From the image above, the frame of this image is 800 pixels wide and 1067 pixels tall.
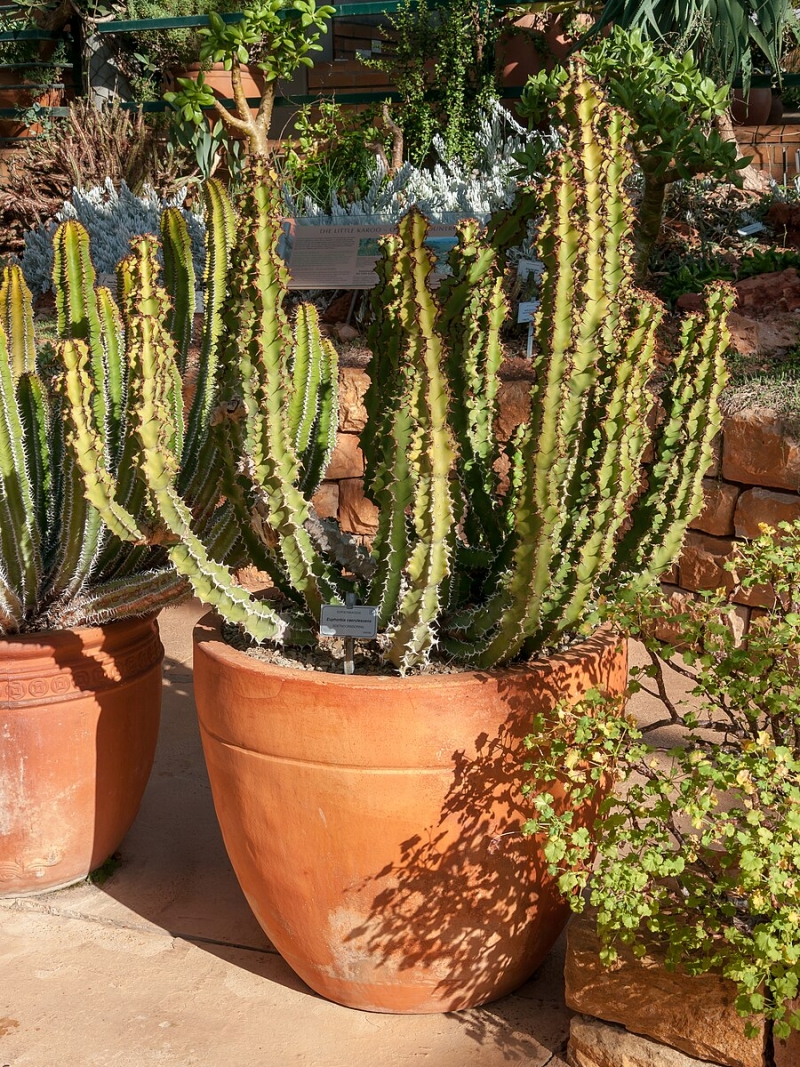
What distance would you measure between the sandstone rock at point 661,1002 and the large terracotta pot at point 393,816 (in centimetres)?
16

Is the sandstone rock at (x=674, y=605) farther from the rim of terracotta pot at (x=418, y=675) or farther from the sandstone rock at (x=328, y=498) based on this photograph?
the rim of terracotta pot at (x=418, y=675)

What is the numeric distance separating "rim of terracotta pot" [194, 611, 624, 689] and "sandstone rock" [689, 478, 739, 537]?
204 centimetres

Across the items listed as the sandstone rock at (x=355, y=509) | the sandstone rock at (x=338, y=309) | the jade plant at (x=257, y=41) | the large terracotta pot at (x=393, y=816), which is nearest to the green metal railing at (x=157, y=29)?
the jade plant at (x=257, y=41)

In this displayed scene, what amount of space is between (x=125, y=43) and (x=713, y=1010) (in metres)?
10.4

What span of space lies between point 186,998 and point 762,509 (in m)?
2.74

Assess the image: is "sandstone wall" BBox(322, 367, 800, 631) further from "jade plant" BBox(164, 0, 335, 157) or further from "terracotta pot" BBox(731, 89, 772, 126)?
"terracotta pot" BBox(731, 89, 772, 126)

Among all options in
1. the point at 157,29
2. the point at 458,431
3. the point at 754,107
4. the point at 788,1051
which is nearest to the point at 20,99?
the point at 157,29

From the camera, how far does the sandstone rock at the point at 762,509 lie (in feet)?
13.3

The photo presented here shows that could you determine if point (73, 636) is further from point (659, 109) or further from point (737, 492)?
point (659, 109)

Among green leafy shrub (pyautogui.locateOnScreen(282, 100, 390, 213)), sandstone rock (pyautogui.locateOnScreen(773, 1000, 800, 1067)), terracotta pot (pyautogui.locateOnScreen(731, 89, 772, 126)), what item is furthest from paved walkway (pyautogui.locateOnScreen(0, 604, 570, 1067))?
terracotta pot (pyautogui.locateOnScreen(731, 89, 772, 126))

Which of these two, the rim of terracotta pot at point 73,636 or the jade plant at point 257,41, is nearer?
the rim of terracotta pot at point 73,636

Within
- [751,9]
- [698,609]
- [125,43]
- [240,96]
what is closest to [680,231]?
[751,9]

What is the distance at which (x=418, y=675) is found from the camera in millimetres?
2182

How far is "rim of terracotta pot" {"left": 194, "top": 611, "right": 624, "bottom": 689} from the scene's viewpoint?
2.05 metres
